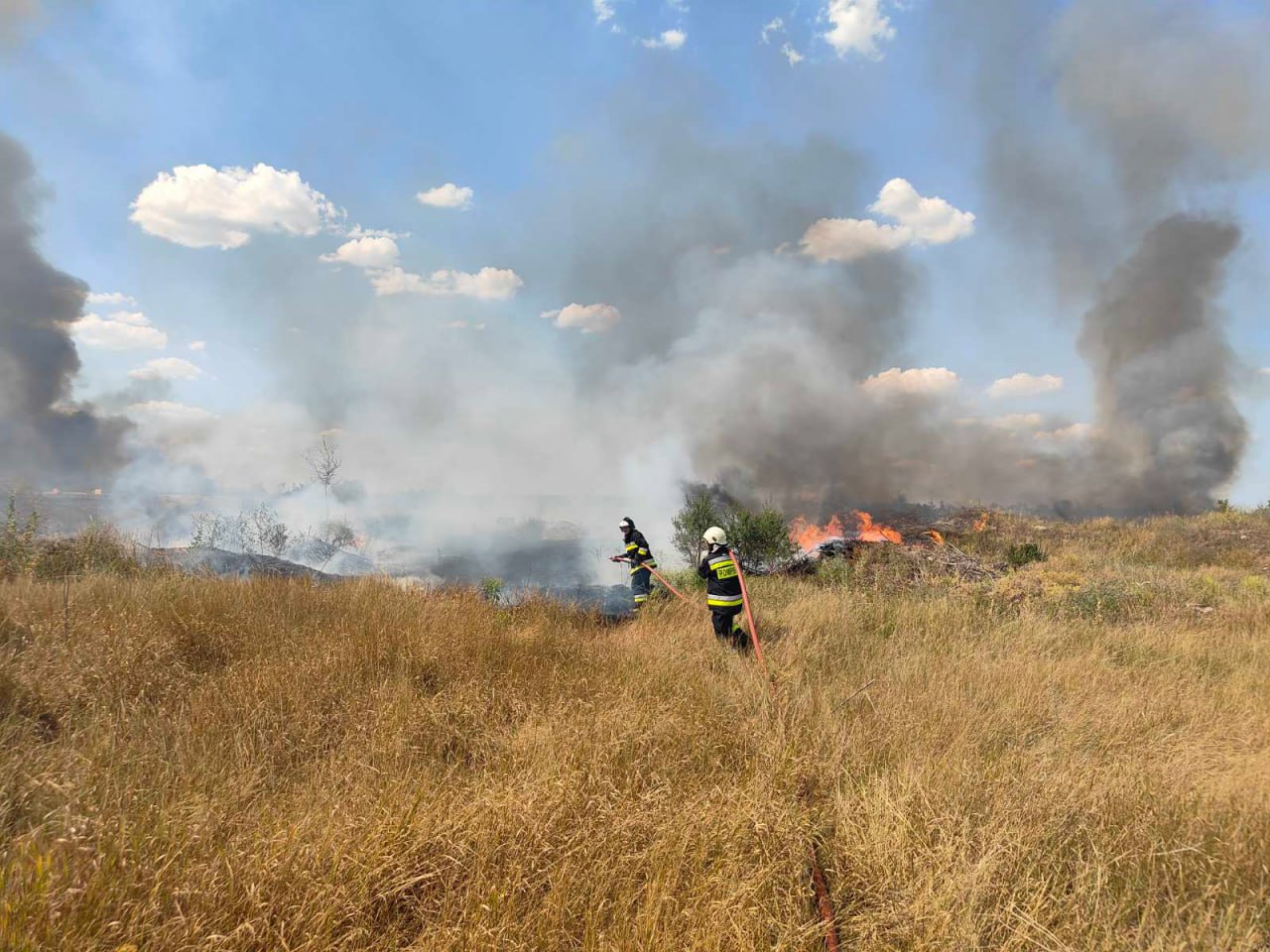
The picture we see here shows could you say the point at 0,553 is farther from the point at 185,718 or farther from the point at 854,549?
the point at 854,549

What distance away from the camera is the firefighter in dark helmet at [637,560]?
10.5m

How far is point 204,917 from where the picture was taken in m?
2.08

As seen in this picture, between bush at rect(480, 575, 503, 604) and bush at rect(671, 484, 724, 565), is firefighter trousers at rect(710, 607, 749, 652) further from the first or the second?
bush at rect(671, 484, 724, 565)

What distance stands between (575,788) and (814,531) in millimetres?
25675

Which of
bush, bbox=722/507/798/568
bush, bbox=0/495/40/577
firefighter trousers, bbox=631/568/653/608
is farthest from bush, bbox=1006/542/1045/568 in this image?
bush, bbox=0/495/40/577

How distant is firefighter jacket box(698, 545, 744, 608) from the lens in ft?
24.3

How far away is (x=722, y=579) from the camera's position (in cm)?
744

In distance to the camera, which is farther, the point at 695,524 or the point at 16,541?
the point at 695,524

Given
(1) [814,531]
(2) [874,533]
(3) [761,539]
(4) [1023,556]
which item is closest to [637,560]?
(3) [761,539]

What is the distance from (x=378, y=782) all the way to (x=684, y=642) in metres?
4.51

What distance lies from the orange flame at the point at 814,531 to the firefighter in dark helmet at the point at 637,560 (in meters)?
15.3

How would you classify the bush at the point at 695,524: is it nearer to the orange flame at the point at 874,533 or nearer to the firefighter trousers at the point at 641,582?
the orange flame at the point at 874,533

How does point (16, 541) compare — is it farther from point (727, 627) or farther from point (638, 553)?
point (727, 627)

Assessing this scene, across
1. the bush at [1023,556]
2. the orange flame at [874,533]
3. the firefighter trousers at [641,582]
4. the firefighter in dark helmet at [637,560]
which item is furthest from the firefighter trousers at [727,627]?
the bush at [1023,556]
